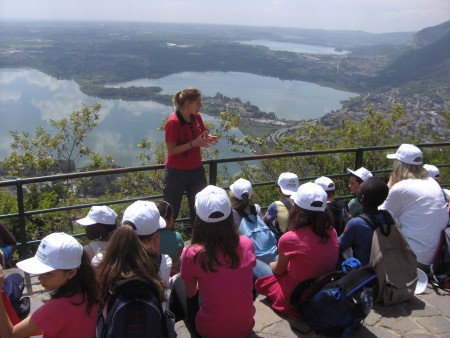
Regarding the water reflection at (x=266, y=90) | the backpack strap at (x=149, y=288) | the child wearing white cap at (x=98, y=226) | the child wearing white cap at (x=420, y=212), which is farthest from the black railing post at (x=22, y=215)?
the water reflection at (x=266, y=90)

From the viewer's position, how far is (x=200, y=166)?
4891mm

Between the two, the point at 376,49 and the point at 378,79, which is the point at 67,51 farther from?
the point at 376,49

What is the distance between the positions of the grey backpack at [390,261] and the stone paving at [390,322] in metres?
0.14

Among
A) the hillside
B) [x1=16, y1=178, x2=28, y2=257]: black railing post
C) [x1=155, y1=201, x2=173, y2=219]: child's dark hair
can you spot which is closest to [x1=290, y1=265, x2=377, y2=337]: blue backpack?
[x1=155, y1=201, x2=173, y2=219]: child's dark hair

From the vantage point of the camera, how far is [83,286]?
93.7 inches

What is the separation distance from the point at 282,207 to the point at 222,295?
1714mm

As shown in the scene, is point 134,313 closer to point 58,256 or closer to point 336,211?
point 58,256

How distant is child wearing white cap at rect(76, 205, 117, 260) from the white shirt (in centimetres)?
263

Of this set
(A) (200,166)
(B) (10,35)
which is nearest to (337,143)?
(A) (200,166)

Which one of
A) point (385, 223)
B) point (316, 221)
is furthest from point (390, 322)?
point (316, 221)

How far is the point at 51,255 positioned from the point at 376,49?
15213 centimetres

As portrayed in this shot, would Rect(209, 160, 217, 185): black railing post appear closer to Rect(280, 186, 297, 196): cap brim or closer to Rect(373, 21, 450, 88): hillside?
Rect(280, 186, 297, 196): cap brim

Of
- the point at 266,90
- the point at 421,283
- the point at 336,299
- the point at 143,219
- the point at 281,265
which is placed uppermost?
the point at 143,219

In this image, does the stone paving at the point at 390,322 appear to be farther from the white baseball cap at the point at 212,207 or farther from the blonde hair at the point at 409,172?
the blonde hair at the point at 409,172
